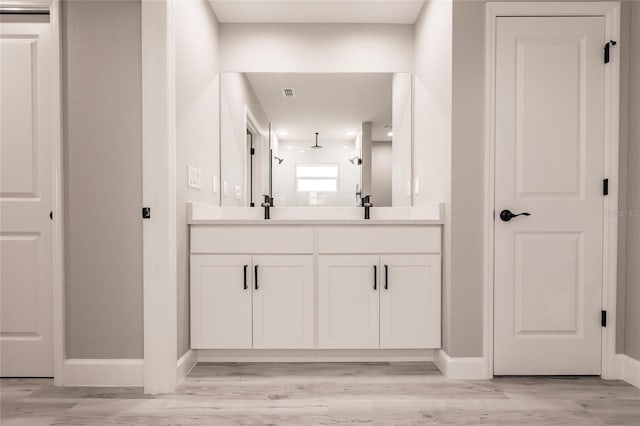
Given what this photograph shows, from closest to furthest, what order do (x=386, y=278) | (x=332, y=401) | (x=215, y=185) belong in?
(x=332, y=401)
(x=386, y=278)
(x=215, y=185)

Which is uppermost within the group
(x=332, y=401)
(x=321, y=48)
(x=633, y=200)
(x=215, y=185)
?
(x=321, y=48)

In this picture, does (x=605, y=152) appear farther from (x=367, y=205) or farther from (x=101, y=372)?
(x=101, y=372)

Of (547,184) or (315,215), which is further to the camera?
(315,215)

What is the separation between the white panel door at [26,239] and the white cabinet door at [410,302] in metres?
1.91

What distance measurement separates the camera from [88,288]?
7.11 ft

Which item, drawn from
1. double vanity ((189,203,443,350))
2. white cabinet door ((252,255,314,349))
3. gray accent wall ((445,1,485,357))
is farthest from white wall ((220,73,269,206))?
gray accent wall ((445,1,485,357))

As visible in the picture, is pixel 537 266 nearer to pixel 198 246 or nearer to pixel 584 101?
pixel 584 101

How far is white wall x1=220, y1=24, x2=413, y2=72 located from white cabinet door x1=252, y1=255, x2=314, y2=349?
5.03ft

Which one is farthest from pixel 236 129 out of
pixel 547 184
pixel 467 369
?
pixel 467 369

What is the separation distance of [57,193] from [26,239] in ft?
1.28

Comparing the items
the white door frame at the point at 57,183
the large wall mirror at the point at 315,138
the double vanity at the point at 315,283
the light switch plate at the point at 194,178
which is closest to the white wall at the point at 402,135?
the large wall mirror at the point at 315,138

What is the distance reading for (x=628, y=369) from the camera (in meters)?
2.26

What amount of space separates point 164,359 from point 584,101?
2685 mm

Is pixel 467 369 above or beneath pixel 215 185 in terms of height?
beneath
